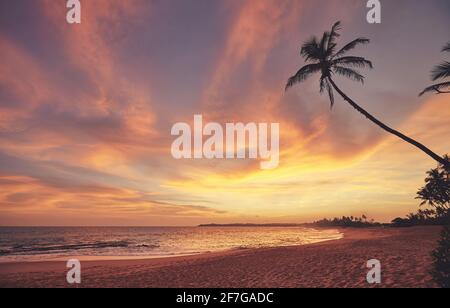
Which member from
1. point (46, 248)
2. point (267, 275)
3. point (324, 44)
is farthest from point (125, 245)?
point (324, 44)

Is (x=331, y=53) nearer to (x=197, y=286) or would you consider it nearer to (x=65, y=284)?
(x=197, y=286)

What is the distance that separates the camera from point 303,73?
18312 mm

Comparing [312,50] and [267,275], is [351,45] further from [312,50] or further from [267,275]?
[267,275]

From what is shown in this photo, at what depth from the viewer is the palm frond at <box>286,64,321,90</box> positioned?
17969 mm

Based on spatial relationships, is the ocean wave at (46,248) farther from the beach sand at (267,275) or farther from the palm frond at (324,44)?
the palm frond at (324,44)

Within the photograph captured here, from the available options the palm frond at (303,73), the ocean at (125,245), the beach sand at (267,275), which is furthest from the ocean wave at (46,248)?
the palm frond at (303,73)

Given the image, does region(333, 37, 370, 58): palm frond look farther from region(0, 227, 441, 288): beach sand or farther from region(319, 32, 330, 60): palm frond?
region(0, 227, 441, 288): beach sand

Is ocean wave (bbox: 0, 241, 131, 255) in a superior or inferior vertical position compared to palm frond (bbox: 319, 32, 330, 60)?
inferior

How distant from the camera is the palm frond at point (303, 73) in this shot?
1797cm

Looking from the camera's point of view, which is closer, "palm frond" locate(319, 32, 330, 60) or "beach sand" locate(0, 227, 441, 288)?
"beach sand" locate(0, 227, 441, 288)
